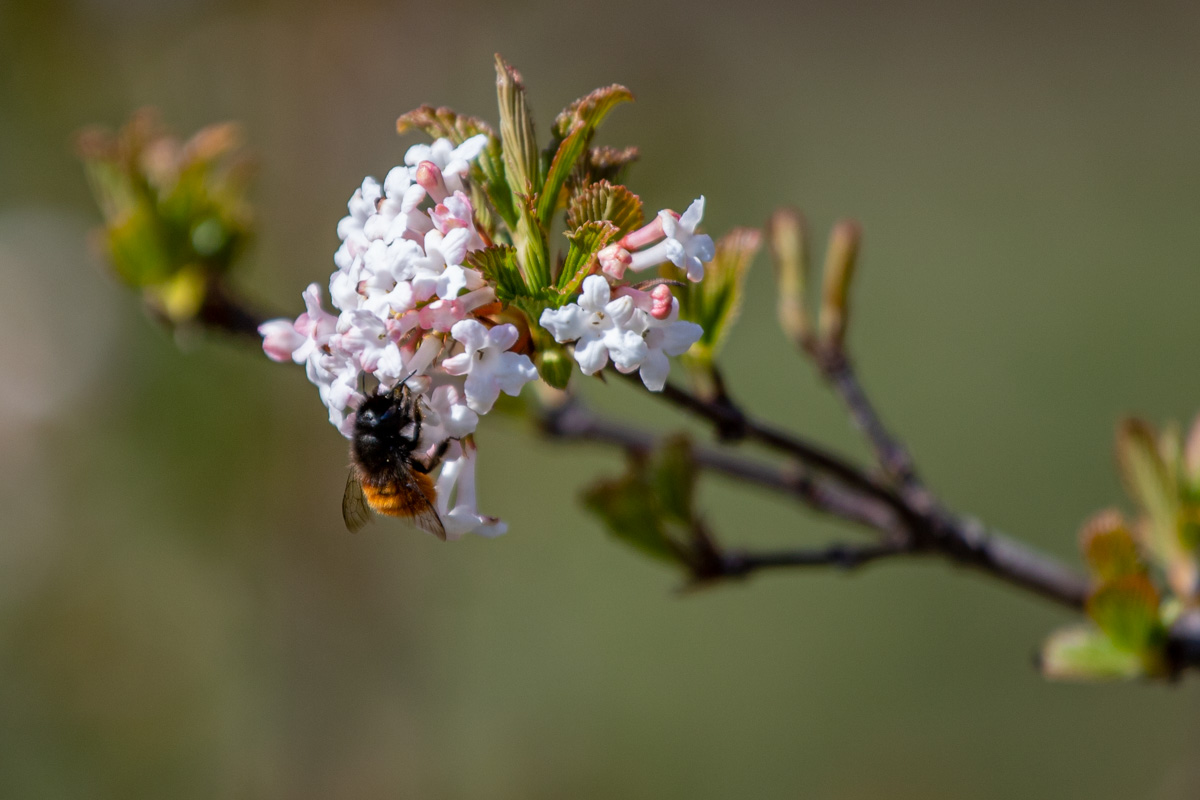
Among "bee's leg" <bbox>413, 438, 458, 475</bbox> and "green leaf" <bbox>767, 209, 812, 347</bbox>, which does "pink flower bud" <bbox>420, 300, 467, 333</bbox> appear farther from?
"green leaf" <bbox>767, 209, 812, 347</bbox>

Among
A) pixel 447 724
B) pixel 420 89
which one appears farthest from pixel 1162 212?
pixel 447 724

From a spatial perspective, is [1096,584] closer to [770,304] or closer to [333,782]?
[333,782]

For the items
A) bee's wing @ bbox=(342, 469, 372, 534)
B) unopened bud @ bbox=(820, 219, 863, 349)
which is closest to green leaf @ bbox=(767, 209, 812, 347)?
unopened bud @ bbox=(820, 219, 863, 349)

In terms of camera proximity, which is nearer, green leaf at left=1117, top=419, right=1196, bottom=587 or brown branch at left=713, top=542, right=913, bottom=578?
brown branch at left=713, top=542, right=913, bottom=578

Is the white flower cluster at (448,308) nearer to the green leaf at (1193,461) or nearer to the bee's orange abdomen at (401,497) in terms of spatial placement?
the bee's orange abdomen at (401,497)

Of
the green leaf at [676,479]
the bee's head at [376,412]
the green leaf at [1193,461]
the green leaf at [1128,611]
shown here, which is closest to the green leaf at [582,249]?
the bee's head at [376,412]

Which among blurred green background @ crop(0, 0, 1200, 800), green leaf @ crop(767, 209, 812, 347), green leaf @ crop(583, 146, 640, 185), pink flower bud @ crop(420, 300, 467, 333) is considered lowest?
blurred green background @ crop(0, 0, 1200, 800)

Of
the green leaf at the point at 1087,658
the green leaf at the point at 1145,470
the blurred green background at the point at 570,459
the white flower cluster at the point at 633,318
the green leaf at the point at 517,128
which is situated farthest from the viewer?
the blurred green background at the point at 570,459
